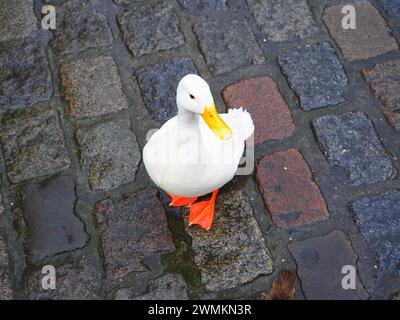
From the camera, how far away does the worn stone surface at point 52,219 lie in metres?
2.65

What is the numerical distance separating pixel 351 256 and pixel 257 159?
73 centimetres

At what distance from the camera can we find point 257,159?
114 inches

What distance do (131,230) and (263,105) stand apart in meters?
1.08

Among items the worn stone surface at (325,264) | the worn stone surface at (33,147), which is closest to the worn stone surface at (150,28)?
the worn stone surface at (33,147)

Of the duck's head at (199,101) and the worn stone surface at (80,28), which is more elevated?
the duck's head at (199,101)

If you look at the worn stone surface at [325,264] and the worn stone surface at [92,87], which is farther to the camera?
the worn stone surface at [92,87]

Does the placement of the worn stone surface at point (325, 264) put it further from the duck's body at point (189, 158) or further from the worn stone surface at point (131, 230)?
the worn stone surface at point (131, 230)

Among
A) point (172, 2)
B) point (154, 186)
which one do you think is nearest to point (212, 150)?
point (154, 186)

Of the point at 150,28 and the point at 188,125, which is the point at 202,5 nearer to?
the point at 150,28

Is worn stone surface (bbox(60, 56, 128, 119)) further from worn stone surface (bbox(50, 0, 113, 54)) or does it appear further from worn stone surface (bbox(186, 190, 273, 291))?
worn stone surface (bbox(186, 190, 273, 291))

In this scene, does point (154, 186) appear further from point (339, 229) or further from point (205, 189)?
point (339, 229)

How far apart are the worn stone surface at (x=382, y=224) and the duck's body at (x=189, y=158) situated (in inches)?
29.9

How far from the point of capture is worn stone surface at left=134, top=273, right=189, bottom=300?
2521 mm

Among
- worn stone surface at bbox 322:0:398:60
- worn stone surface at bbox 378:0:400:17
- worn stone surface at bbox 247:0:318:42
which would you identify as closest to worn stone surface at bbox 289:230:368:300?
worn stone surface at bbox 322:0:398:60
